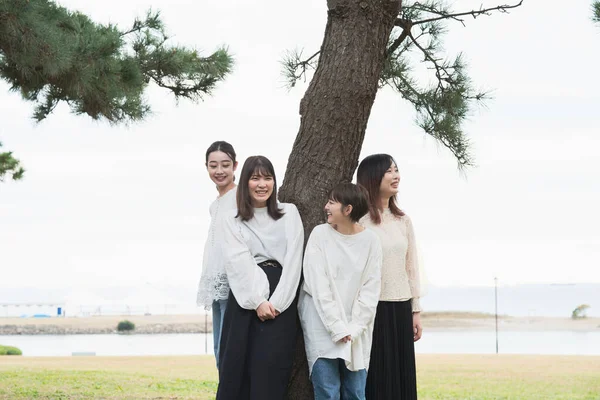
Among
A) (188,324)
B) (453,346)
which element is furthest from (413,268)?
(188,324)

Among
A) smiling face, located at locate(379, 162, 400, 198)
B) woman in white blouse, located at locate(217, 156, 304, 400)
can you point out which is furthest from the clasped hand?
smiling face, located at locate(379, 162, 400, 198)

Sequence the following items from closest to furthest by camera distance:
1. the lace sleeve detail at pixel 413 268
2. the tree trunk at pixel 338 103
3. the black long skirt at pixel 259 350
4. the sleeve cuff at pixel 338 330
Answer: the sleeve cuff at pixel 338 330, the black long skirt at pixel 259 350, the lace sleeve detail at pixel 413 268, the tree trunk at pixel 338 103

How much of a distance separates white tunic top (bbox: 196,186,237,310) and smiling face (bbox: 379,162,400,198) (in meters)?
0.58

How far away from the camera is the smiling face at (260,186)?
2666 mm

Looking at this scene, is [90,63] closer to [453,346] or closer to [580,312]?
[453,346]

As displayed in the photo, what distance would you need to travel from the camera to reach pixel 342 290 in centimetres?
262

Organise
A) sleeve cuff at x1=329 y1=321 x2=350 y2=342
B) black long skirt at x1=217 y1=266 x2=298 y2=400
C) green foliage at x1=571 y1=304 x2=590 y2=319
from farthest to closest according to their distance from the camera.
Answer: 1. green foliage at x1=571 y1=304 x2=590 y2=319
2. black long skirt at x1=217 y1=266 x2=298 y2=400
3. sleeve cuff at x1=329 y1=321 x2=350 y2=342

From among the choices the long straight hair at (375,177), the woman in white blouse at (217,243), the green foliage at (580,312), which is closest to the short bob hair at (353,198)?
the long straight hair at (375,177)

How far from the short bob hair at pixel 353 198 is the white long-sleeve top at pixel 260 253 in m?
0.21

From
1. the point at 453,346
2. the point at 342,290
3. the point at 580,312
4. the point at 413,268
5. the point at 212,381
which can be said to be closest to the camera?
the point at 342,290

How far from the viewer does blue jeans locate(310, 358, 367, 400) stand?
2609 millimetres

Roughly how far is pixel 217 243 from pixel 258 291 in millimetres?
335

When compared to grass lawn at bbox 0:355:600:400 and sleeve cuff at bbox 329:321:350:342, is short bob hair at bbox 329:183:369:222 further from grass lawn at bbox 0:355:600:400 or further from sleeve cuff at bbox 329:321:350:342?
grass lawn at bbox 0:355:600:400

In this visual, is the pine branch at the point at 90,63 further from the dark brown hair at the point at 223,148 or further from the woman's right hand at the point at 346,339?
the woman's right hand at the point at 346,339
